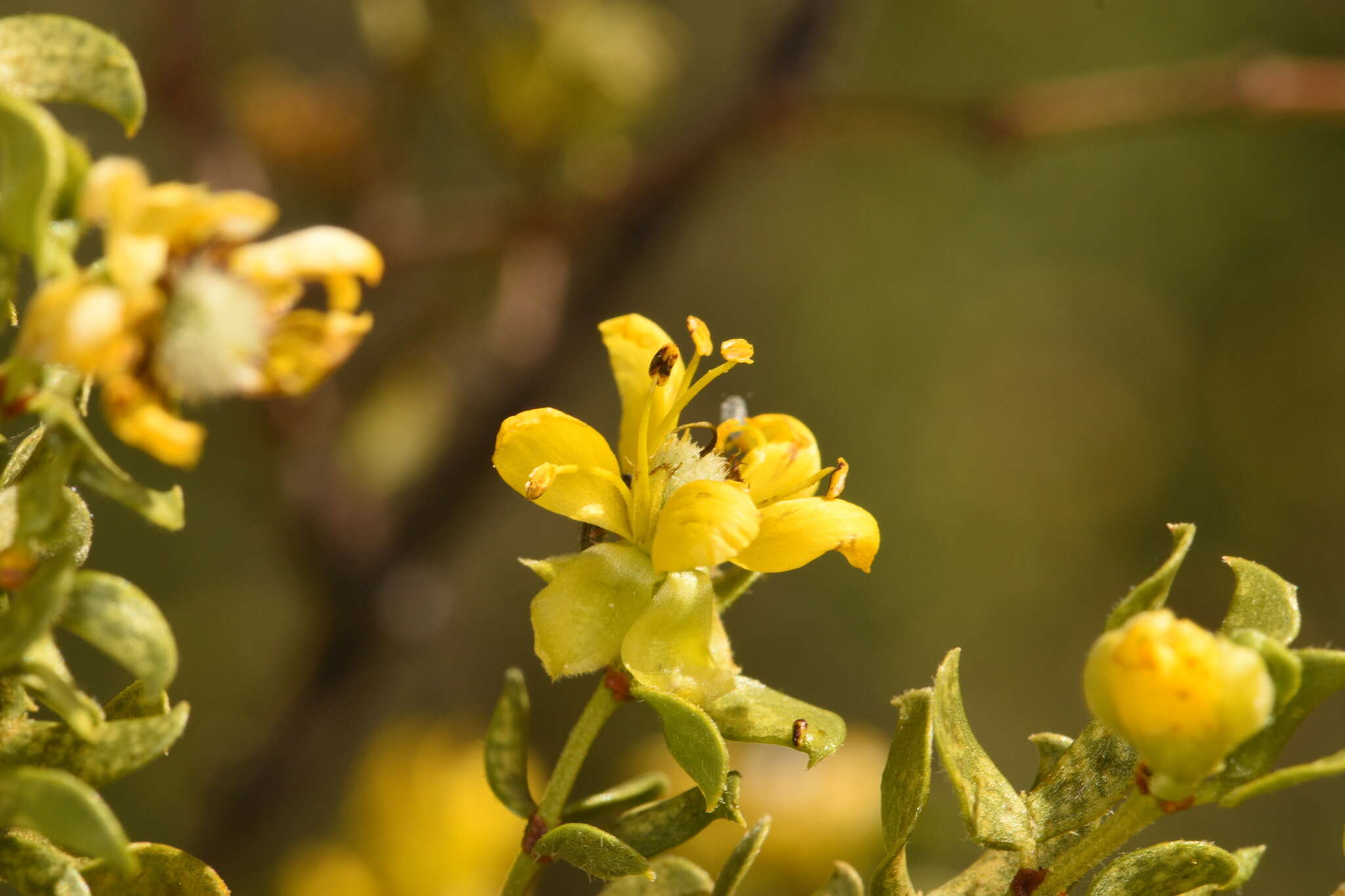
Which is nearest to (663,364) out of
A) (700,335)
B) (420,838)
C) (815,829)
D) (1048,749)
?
(700,335)

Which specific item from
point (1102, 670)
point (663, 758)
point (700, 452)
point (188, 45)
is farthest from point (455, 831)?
point (188, 45)

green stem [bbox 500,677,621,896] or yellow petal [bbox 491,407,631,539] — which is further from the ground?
yellow petal [bbox 491,407,631,539]

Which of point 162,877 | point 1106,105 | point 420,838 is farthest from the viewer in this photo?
point 1106,105

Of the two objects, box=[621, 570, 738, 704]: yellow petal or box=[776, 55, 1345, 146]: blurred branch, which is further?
box=[776, 55, 1345, 146]: blurred branch

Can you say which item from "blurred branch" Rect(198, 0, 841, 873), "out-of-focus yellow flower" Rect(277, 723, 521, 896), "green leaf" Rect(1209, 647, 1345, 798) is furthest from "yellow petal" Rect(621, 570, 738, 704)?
"blurred branch" Rect(198, 0, 841, 873)

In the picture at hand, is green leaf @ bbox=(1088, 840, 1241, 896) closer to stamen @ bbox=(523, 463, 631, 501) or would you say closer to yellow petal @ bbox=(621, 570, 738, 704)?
yellow petal @ bbox=(621, 570, 738, 704)

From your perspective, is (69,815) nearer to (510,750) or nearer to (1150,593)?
(510,750)
